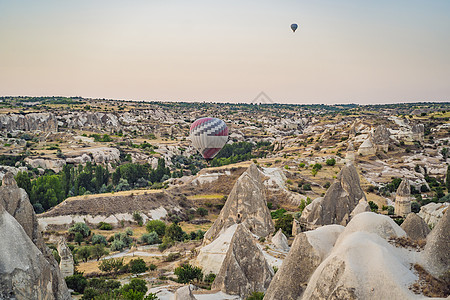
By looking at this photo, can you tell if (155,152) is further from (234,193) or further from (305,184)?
(234,193)

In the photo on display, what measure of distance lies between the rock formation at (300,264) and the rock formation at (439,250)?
2285 mm

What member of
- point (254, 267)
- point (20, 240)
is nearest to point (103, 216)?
point (254, 267)

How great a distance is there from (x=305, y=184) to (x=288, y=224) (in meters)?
22.7

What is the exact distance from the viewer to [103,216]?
139 ft

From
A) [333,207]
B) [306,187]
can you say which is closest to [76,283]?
[333,207]

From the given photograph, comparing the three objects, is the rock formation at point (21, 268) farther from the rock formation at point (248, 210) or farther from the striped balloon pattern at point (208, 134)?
the striped balloon pattern at point (208, 134)

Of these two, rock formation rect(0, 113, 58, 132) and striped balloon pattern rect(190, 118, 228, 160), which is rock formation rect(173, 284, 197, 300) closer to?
striped balloon pattern rect(190, 118, 228, 160)

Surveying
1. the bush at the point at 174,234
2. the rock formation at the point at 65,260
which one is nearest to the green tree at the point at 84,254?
the bush at the point at 174,234

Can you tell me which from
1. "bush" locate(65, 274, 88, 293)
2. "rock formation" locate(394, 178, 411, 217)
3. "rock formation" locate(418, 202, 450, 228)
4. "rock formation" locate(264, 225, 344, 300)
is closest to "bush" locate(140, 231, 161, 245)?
"bush" locate(65, 274, 88, 293)

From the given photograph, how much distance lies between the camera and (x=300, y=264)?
34.3 ft

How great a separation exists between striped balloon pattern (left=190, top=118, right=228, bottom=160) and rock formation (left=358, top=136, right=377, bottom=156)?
111 feet

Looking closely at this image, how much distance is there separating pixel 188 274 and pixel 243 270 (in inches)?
184

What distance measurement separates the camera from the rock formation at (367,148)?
68.0 metres

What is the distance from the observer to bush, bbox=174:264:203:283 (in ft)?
67.2
